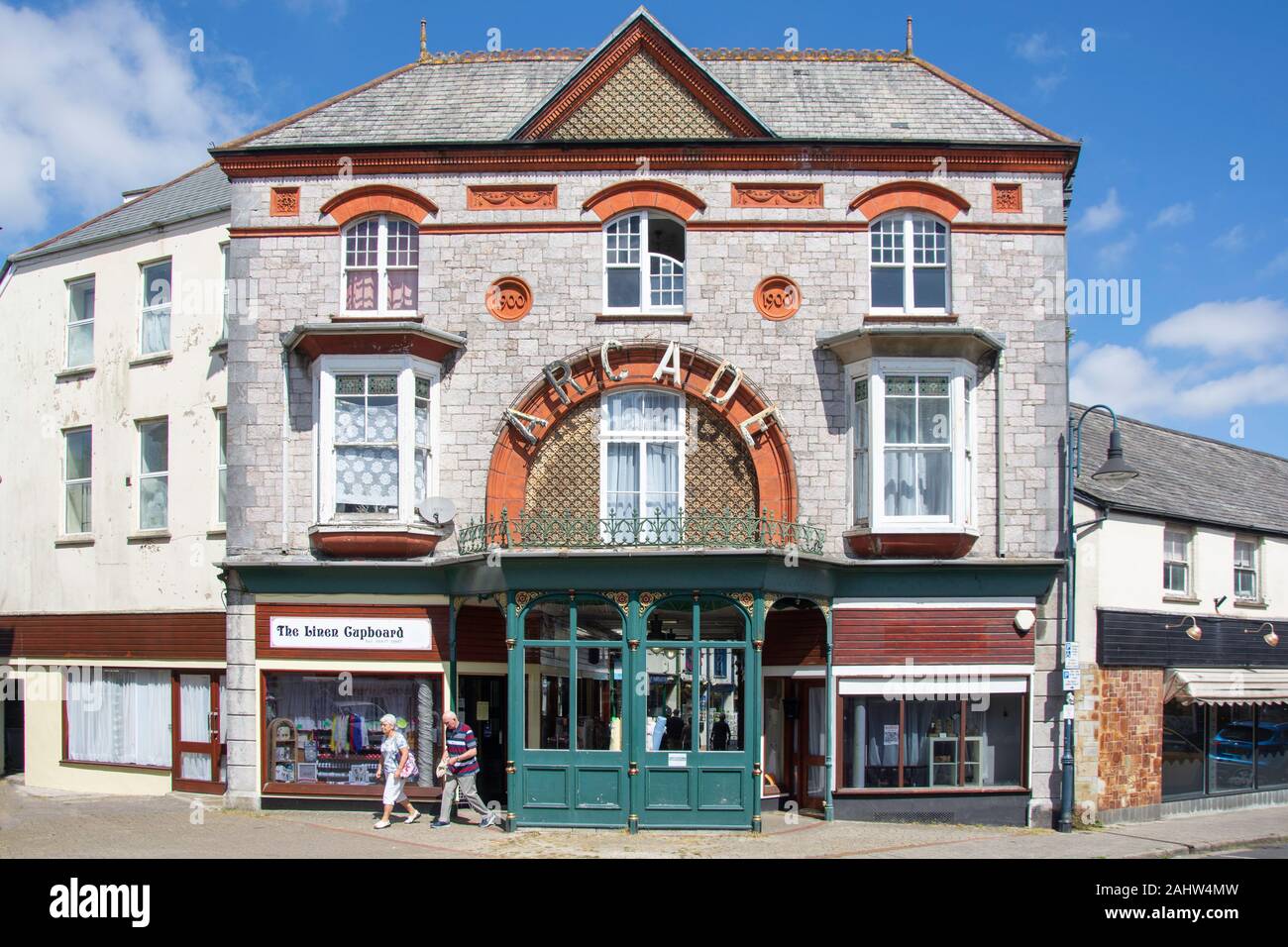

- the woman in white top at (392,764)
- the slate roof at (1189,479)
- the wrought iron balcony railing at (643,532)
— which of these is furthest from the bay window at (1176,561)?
the woman in white top at (392,764)

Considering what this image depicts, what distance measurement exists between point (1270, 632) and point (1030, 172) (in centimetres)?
952

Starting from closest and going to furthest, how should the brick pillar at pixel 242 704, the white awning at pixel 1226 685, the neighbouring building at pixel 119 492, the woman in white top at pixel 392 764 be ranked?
the woman in white top at pixel 392 764
the brick pillar at pixel 242 704
the white awning at pixel 1226 685
the neighbouring building at pixel 119 492

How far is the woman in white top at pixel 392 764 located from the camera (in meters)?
18.1

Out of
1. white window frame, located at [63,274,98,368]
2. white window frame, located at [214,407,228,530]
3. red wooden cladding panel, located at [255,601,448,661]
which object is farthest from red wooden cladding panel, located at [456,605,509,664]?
white window frame, located at [63,274,98,368]

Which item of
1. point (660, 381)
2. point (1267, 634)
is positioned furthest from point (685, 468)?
point (1267, 634)

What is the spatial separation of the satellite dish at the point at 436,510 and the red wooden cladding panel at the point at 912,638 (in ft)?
18.7

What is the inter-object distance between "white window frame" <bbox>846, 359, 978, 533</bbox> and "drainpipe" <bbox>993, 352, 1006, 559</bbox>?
0.40 metres

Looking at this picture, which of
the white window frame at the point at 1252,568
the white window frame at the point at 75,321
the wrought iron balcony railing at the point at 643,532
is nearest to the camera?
the wrought iron balcony railing at the point at 643,532

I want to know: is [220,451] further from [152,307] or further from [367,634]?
[367,634]

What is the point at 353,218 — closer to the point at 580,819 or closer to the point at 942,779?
the point at 580,819

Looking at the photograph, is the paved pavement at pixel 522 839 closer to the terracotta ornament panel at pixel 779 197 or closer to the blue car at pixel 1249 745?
the blue car at pixel 1249 745

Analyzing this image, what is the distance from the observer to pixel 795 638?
19906 millimetres

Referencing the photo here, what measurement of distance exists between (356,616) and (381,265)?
5.18 metres

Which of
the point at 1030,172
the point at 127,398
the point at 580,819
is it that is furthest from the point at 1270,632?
the point at 127,398
